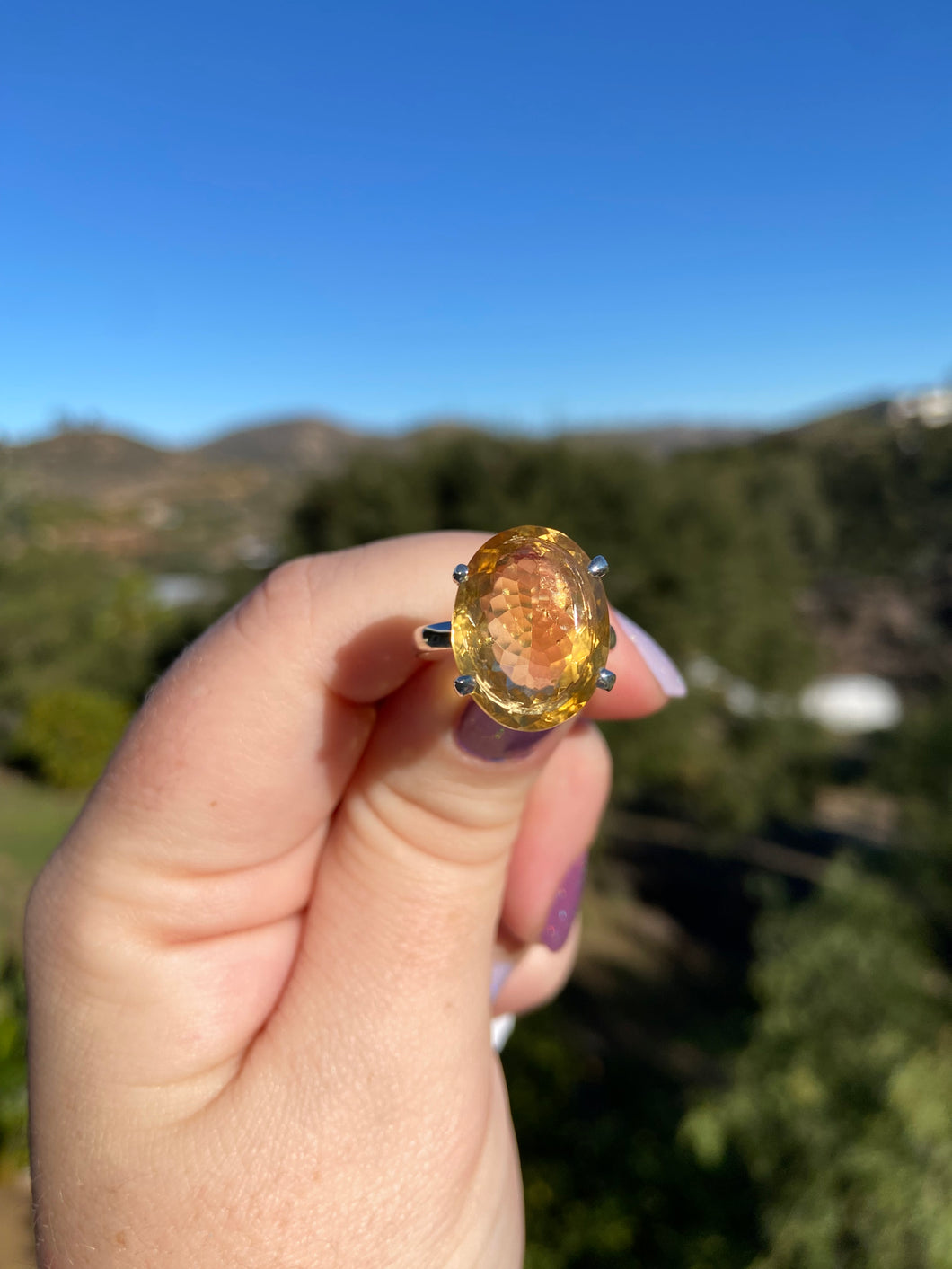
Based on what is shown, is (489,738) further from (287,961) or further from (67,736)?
(67,736)

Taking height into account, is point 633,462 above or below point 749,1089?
above

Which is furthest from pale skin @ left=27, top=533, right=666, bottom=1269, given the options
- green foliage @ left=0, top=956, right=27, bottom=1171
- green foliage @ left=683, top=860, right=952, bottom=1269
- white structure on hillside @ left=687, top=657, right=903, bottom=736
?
white structure on hillside @ left=687, top=657, right=903, bottom=736

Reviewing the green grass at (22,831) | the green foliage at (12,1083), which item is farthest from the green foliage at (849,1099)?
the green grass at (22,831)

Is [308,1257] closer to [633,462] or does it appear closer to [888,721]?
[633,462]

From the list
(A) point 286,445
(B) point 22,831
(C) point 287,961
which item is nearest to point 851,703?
(A) point 286,445

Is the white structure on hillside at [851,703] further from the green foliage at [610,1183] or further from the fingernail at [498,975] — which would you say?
the fingernail at [498,975]

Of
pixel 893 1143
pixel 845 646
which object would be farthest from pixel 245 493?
pixel 893 1143
